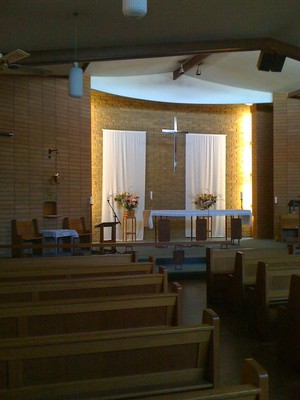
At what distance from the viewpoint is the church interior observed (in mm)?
1826

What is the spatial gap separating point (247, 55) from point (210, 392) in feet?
30.5

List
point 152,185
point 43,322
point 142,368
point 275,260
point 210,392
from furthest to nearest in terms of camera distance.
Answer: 1. point 152,185
2. point 275,260
3. point 43,322
4. point 142,368
5. point 210,392

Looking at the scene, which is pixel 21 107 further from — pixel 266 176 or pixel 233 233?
pixel 266 176

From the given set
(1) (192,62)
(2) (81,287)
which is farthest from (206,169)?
(2) (81,287)

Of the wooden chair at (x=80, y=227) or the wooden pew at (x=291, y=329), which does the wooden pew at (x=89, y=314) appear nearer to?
the wooden pew at (x=291, y=329)

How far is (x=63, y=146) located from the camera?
9.54m

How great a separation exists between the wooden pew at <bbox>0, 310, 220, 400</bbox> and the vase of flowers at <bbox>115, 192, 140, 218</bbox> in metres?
9.28

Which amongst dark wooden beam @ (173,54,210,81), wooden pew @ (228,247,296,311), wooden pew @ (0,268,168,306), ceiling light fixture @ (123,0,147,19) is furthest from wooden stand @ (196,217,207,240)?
ceiling light fixture @ (123,0,147,19)

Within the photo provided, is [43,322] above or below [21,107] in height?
below

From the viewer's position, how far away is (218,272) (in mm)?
5117

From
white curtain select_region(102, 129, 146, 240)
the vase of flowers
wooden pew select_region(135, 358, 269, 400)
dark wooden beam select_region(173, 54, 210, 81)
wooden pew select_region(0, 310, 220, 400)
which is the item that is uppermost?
dark wooden beam select_region(173, 54, 210, 81)

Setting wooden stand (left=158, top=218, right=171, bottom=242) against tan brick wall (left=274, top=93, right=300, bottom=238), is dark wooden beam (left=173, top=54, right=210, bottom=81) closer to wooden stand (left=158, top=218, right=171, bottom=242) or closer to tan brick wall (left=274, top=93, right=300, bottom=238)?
tan brick wall (left=274, top=93, right=300, bottom=238)

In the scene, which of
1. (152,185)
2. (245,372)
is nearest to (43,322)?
(245,372)

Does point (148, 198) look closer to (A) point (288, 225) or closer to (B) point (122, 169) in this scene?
(B) point (122, 169)
